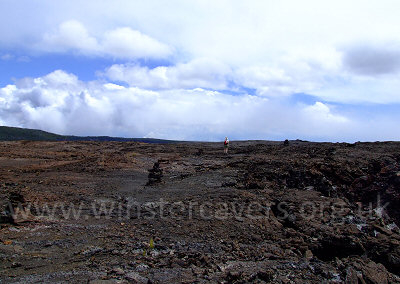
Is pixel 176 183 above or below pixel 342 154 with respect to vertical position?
below

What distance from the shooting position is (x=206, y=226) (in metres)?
8.45

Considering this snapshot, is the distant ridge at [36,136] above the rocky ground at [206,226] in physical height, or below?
above

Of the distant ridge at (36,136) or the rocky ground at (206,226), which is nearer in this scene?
the rocky ground at (206,226)

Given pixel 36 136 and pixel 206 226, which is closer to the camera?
pixel 206 226

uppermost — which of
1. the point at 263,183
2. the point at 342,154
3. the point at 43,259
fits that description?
the point at 342,154

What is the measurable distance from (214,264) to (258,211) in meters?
3.35

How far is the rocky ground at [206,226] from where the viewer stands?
6344 mm

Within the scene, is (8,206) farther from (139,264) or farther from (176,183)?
(176,183)

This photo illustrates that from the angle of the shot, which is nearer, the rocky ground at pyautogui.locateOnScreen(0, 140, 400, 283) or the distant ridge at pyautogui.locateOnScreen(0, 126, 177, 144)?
the rocky ground at pyautogui.locateOnScreen(0, 140, 400, 283)

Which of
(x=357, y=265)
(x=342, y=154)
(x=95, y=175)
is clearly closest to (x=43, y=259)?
(x=357, y=265)

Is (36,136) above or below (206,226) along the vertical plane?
above

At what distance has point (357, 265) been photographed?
7.04 metres

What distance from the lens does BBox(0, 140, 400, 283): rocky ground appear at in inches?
250

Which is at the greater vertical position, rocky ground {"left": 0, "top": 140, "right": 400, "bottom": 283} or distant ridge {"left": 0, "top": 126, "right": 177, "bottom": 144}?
distant ridge {"left": 0, "top": 126, "right": 177, "bottom": 144}
